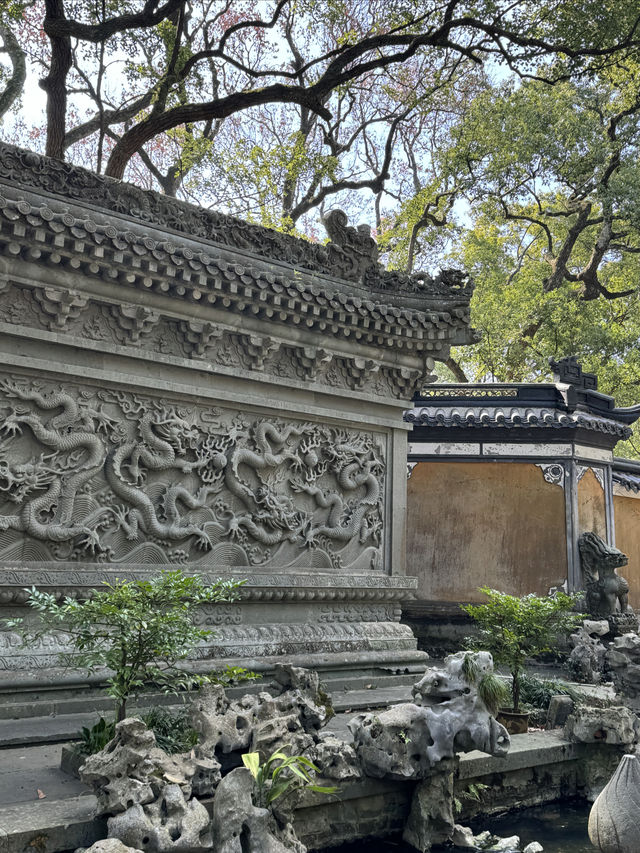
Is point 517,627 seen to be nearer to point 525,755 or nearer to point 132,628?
point 525,755

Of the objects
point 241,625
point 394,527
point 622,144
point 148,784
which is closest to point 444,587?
point 394,527

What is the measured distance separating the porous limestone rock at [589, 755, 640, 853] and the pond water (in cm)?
110

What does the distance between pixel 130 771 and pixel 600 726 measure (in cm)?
457

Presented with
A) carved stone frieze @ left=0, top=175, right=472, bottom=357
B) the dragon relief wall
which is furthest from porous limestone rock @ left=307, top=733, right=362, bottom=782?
carved stone frieze @ left=0, top=175, right=472, bottom=357

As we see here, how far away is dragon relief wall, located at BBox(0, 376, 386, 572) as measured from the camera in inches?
263

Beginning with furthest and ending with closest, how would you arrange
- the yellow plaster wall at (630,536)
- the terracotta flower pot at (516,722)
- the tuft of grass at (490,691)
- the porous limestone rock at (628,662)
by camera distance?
the yellow plaster wall at (630,536) < the porous limestone rock at (628,662) < the terracotta flower pot at (516,722) < the tuft of grass at (490,691)

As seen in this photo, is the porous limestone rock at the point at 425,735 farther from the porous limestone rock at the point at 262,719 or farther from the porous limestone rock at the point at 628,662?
the porous limestone rock at the point at 628,662

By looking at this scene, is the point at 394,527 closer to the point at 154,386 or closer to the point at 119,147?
the point at 154,386

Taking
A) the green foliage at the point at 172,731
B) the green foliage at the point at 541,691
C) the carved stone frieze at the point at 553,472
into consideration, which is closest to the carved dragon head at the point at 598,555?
the carved stone frieze at the point at 553,472

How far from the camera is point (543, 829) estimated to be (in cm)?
613

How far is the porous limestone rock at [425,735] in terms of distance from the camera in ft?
17.1

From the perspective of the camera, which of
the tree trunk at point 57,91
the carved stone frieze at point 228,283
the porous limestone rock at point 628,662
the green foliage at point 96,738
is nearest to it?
the green foliage at point 96,738

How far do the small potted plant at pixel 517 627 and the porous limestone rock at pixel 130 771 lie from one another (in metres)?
3.76

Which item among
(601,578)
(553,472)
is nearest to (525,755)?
(601,578)
